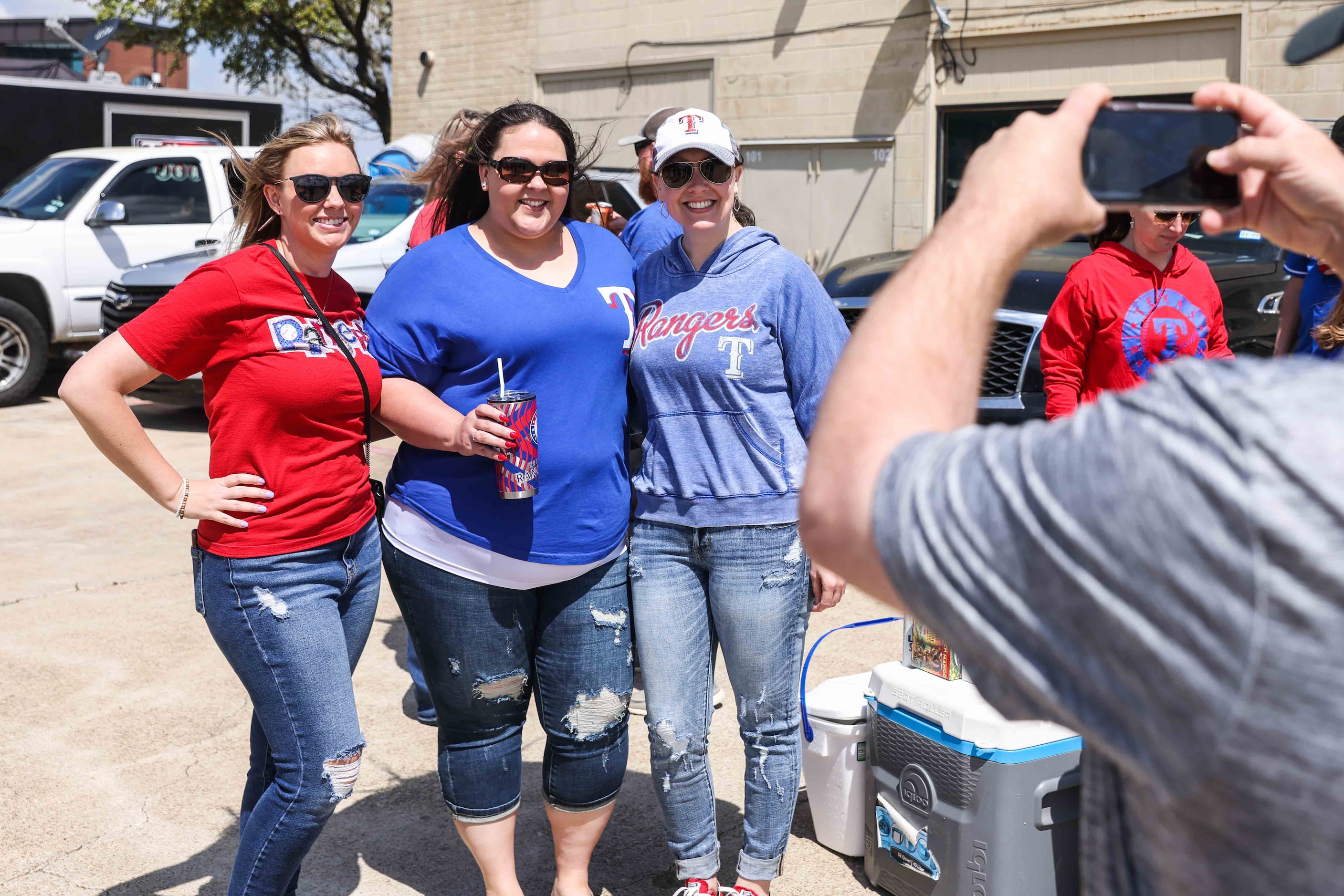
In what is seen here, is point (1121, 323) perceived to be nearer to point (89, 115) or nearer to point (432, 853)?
point (432, 853)

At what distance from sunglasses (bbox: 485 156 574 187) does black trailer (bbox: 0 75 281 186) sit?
11807 mm

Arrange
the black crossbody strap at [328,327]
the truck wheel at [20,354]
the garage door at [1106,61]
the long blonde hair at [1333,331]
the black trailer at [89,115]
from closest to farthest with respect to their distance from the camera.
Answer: the black crossbody strap at [328,327]
the long blonde hair at [1333,331]
the truck wheel at [20,354]
the garage door at [1106,61]
the black trailer at [89,115]

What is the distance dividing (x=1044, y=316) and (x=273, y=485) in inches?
182

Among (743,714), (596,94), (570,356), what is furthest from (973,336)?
(596,94)

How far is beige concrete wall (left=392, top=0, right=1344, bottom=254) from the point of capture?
10.9 metres

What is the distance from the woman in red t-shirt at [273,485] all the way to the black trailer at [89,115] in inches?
469

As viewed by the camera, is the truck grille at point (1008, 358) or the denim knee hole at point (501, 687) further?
the truck grille at point (1008, 358)

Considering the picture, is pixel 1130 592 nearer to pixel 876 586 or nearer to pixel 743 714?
pixel 876 586

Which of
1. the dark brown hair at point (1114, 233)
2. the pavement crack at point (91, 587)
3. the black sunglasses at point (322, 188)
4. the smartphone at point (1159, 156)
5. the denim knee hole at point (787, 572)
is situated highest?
the black sunglasses at point (322, 188)

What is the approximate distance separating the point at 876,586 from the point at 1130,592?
0.74 ft

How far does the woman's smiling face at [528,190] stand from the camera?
9.68 feet

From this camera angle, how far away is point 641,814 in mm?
3771

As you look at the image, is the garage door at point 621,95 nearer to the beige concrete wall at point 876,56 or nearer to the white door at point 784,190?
the beige concrete wall at point 876,56

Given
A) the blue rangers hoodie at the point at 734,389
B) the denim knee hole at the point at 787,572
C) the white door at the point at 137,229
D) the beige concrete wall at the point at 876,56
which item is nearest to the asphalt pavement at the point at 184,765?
the denim knee hole at the point at 787,572
